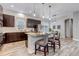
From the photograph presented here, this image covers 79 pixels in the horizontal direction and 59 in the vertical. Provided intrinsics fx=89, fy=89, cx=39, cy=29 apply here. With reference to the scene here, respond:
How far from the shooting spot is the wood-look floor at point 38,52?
5.71 feet

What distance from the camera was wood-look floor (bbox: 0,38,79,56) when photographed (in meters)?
1.74

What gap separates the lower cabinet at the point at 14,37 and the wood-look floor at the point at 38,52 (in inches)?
3.1

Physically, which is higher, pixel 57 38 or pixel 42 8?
pixel 42 8

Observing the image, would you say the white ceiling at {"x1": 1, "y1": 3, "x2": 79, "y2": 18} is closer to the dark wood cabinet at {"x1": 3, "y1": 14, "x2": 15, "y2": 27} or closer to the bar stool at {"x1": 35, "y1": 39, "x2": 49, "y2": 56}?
the dark wood cabinet at {"x1": 3, "y1": 14, "x2": 15, "y2": 27}

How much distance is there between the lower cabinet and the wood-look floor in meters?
0.08

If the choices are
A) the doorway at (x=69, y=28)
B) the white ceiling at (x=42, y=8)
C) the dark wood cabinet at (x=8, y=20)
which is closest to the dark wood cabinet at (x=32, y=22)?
the white ceiling at (x=42, y=8)

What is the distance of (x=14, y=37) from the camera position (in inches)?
71.5

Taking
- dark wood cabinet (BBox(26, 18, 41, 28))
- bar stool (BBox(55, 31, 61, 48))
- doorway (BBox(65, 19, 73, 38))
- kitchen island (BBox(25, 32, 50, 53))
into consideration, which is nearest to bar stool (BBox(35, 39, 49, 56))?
kitchen island (BBox(25, 32, 50, 53))

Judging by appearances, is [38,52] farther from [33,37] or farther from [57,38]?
[57,38]

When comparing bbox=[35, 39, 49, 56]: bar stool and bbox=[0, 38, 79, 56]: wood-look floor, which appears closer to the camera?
bbox=[0, 38, 79, 56]: wood-look floor

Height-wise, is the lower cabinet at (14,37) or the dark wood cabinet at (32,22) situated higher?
the dark wood cabinet at (32,22)

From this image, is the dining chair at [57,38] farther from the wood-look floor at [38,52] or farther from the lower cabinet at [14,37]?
the lower cabinet at [14,37]

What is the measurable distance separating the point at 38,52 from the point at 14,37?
1.92 feet

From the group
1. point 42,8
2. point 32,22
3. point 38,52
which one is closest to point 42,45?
point 38,52
